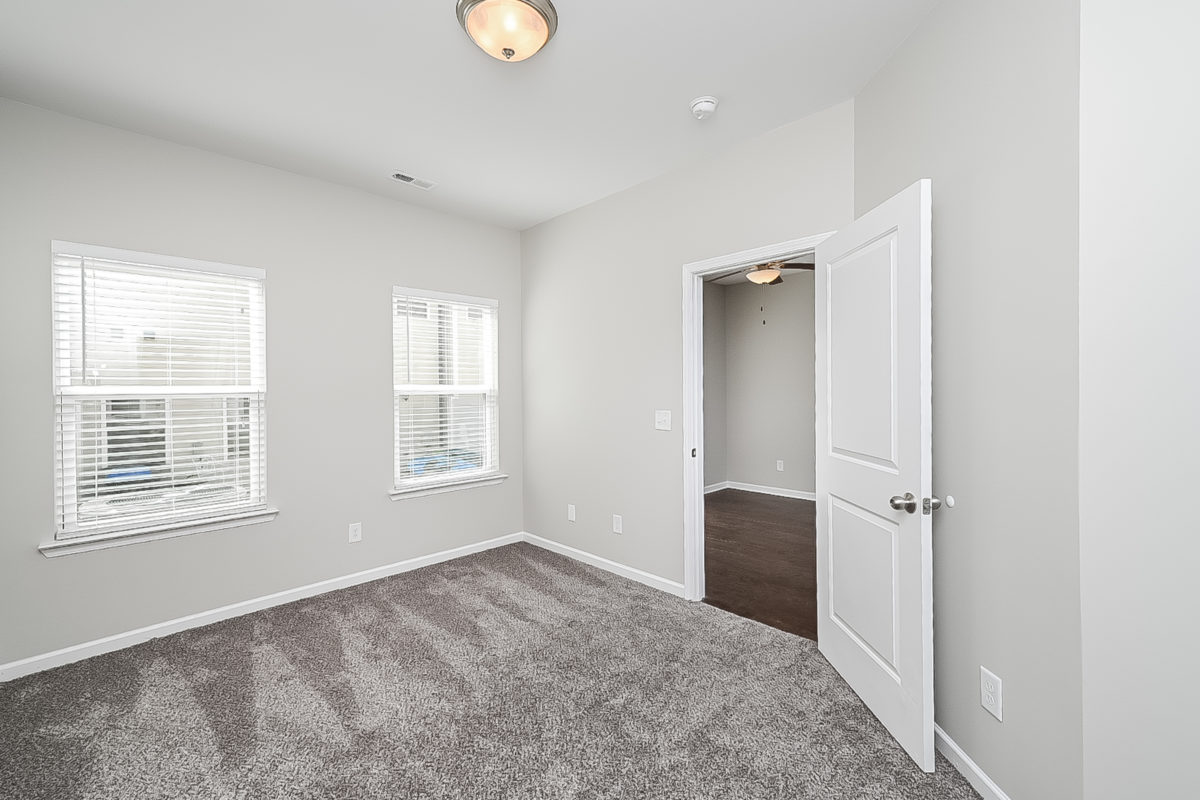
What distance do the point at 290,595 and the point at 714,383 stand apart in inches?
201

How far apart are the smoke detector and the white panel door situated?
87cm

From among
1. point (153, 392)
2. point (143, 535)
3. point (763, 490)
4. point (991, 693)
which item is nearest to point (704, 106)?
point (991, 693)

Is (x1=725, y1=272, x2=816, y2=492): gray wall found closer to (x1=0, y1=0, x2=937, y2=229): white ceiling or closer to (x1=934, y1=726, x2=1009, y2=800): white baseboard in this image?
(x1=0, y1=0, x2=937, y2=229): white ceiling

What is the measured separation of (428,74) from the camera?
2.31 metres

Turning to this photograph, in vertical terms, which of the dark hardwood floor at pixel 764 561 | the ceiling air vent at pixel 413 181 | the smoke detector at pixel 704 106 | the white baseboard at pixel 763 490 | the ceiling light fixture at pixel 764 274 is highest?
the ceiling air vent at pixel 413 181

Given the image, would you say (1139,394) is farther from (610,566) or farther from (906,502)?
(610,566)

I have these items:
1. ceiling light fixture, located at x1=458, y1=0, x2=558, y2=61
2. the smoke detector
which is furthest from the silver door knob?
ceiling light fixture, located at x1=458, y1=0, x2=558, y2=61

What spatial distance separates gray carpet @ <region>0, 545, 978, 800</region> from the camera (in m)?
1.77

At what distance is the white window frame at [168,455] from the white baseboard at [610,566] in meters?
1.99

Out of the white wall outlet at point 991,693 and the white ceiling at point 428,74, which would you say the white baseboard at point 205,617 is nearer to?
the white ceiling at point 428,74

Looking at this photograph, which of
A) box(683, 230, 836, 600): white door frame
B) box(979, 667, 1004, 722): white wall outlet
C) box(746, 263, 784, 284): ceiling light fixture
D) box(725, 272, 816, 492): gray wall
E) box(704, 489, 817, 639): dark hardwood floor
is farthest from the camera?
box(725, 272, 816, 492): gray wall

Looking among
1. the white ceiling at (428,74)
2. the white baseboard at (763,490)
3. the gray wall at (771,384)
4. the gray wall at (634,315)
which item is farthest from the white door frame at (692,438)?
the white baseboard at (763,490)

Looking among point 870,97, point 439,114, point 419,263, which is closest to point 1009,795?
point 870,97

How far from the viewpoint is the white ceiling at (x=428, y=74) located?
6.39ft
